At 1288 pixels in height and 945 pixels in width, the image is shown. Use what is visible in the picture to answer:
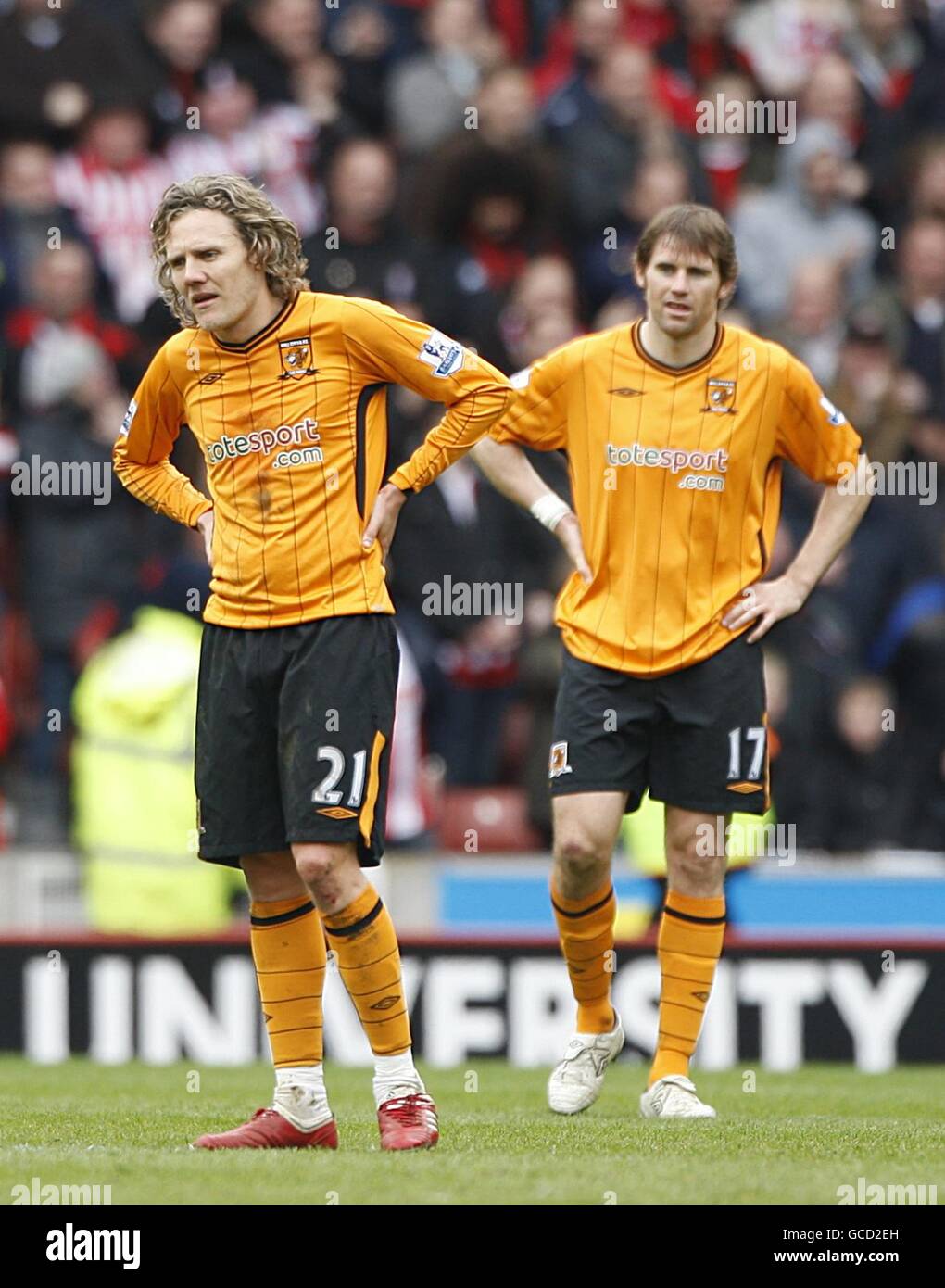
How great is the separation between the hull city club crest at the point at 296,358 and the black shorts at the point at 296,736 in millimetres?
639

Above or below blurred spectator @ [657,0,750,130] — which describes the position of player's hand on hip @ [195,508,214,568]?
below

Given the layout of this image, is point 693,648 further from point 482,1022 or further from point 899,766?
point 899,766

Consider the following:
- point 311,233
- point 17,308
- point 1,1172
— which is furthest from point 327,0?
point 1,1172

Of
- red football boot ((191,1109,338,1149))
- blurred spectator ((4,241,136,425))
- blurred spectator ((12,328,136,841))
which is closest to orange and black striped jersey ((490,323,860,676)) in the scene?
red football boot ((191,1109,338,1149))

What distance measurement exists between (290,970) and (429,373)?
158cm

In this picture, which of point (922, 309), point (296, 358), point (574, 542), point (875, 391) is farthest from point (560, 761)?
point (922, 309)

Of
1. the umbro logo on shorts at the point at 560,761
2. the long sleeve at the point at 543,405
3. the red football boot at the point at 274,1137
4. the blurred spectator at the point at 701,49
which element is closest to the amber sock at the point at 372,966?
the red football boot at the point at 274,1137

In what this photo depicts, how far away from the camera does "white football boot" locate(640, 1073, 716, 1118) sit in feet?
22.3

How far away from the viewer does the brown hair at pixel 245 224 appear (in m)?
5.86

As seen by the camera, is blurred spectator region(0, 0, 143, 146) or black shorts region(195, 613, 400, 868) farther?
blurred spectator region(0, 0, 143, 146)

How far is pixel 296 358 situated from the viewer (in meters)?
5.93

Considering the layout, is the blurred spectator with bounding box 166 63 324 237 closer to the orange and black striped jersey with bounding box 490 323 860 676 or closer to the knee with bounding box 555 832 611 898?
the orange and black striped jersey with bounding box 490 323 860 676

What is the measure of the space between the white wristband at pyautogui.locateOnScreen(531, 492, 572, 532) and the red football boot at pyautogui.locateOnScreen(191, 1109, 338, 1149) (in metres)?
2.09

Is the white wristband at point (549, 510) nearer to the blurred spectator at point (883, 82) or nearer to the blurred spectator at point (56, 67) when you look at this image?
the blurred spectator at point (56, 67)
